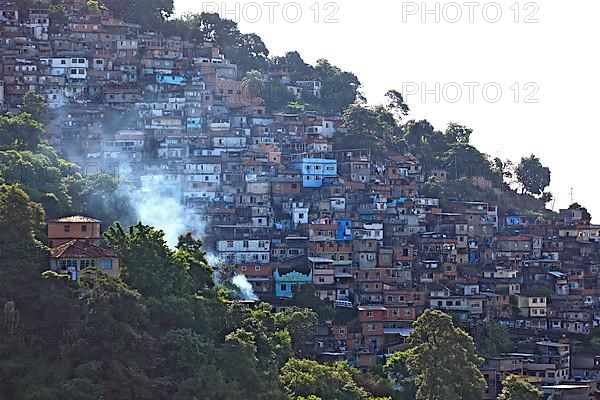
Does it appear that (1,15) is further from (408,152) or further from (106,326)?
(106,326)

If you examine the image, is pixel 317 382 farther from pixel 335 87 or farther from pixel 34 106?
pixel 335 87

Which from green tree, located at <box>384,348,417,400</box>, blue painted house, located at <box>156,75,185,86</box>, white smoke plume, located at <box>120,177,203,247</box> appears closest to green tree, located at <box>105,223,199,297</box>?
green tree, located at <box>384,348,417,400</box>

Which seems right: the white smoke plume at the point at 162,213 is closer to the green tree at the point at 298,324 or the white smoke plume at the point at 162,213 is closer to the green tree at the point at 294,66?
the green tree at the point at 298,324

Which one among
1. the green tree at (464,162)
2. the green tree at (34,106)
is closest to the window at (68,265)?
the green tree at (34,106)

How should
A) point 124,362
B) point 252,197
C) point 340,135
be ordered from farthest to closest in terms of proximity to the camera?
point 340,135
point 252,197
point 124,362

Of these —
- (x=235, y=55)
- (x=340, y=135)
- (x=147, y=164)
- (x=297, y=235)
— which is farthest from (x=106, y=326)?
(x=235, y=55)

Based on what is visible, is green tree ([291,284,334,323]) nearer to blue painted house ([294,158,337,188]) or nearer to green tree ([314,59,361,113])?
blue painted house ([294,158,337,188])
